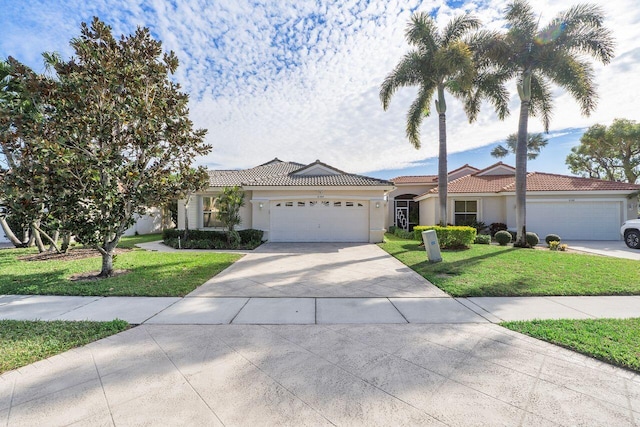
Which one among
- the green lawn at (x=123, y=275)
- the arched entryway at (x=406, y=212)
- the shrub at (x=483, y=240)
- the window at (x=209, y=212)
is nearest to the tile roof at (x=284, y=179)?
the window at (x=209, y=212)

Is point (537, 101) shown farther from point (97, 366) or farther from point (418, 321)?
point (97, 366)

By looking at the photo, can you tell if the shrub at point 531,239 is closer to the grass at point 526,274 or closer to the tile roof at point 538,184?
the grass at point 526,274

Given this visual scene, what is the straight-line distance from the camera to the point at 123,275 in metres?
7.31

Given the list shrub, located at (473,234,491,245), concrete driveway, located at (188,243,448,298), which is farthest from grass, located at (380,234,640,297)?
shrub, located at (473,234,491,245)

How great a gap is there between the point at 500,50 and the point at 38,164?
667 inches

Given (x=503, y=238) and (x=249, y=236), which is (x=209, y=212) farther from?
(x=503, y=238)

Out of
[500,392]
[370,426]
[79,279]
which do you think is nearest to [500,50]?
[500,392]

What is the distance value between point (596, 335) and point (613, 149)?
Answer: 108 feet

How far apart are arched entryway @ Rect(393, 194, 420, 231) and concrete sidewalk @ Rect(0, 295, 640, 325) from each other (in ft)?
53.6

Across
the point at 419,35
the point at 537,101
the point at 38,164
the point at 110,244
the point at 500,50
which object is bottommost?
the point at 110,244

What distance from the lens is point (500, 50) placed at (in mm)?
11977

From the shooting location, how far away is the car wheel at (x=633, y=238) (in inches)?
478

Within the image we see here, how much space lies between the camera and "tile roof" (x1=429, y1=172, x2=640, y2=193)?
51.2 feet

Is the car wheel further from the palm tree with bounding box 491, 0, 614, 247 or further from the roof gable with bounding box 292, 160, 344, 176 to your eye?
the roof gable with bounding box 292, 160, 344, 176
